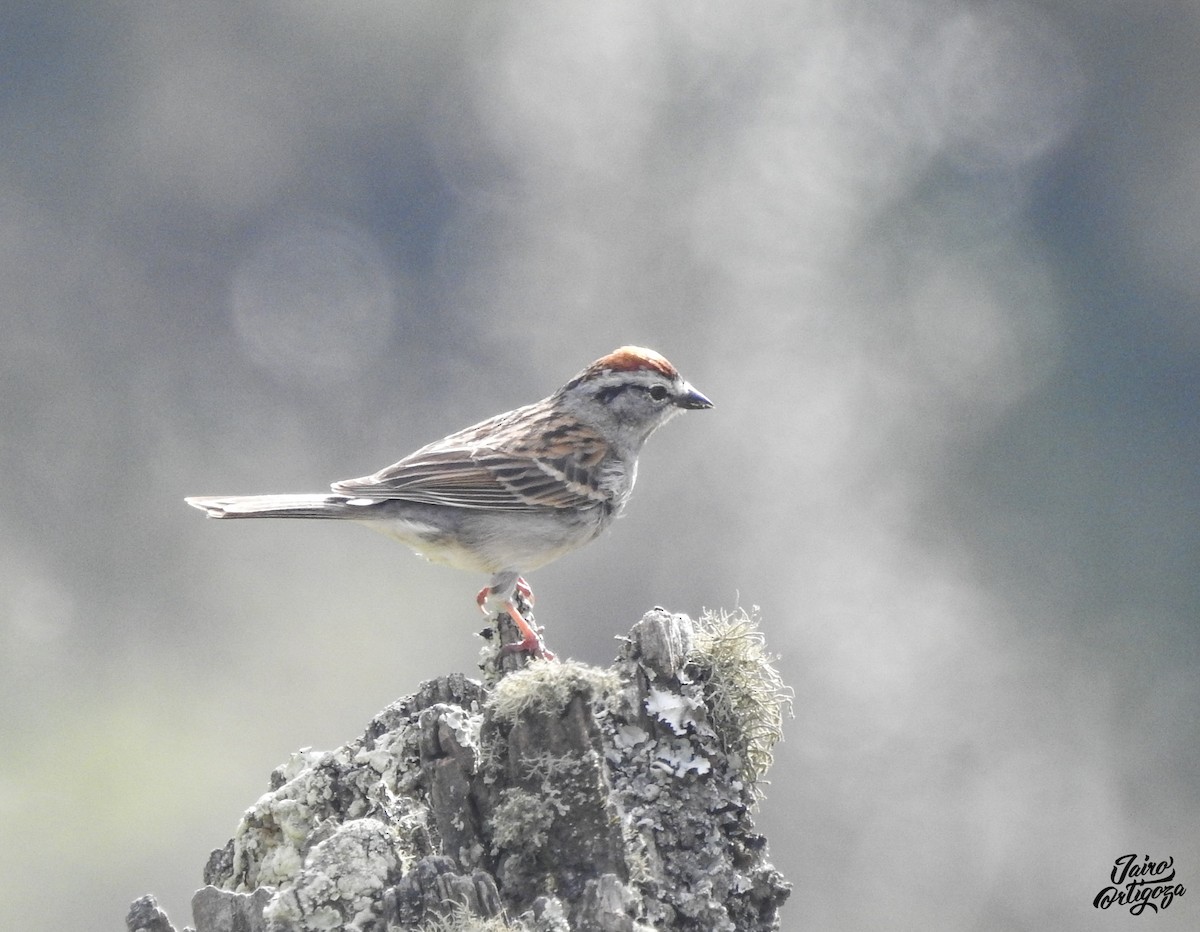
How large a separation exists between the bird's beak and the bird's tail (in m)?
1.90

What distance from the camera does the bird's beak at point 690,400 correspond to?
24.1 feet

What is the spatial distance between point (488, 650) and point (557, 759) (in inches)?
66.4

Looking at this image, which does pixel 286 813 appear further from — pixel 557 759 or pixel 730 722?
pixel 730 722

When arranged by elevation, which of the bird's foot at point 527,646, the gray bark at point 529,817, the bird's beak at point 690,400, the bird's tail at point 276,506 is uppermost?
the bird's beak at point 690,400

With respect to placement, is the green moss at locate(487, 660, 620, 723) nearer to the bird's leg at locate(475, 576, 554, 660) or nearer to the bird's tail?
the bird's leg at locate(475, 576, 554, 660)

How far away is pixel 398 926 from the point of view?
3.48 m

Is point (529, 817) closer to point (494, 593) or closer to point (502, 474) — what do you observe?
point (494, 593)

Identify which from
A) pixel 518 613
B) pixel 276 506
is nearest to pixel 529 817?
pixel 518 613

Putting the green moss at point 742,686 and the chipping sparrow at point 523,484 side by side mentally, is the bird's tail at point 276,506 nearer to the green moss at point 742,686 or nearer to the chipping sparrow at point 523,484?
the chipping sparrow at point 523,484

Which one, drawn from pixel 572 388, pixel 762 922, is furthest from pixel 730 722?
pixel 572 388

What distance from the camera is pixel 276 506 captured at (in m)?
6.31

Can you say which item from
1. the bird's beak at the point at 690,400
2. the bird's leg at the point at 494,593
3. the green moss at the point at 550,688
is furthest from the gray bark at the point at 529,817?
the bird's beak at the point at 690,400

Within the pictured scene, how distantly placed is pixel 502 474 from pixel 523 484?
153 mm

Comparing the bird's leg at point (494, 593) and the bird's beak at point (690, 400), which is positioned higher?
the bird's beak at point (690, 400)
